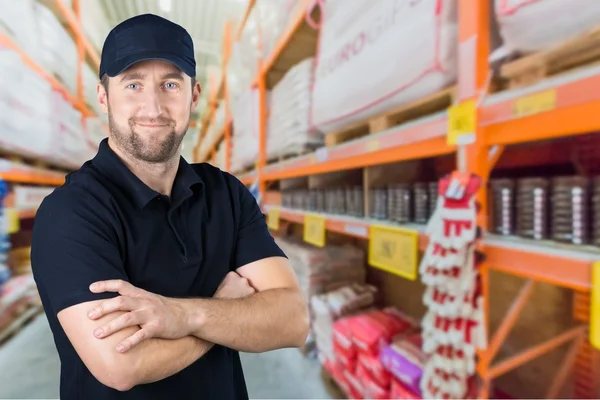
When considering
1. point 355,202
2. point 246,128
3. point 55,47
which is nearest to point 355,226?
point 355,202

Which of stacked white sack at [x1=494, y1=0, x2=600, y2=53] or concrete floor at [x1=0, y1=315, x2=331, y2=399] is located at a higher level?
stacked white sack at [x1=494, y1=0, x2=600, y2=53]

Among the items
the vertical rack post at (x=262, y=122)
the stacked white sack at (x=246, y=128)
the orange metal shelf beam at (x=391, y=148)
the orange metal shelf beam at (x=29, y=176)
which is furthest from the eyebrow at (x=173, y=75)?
the stacked white sack at (x=246, y=128)

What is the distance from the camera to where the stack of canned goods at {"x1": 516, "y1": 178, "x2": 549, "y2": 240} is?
1.10 metres

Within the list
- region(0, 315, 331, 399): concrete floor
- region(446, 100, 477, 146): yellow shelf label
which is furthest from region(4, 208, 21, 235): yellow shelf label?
region(446, 100, 477, 146): yellow shelf label

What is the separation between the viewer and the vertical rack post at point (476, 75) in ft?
3.90

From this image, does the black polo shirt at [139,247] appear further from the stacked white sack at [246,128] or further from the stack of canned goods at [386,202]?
the stacked white sack at [246,128]

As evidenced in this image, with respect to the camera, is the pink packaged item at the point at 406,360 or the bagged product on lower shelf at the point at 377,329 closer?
the pink packaged item at the point at 406,360

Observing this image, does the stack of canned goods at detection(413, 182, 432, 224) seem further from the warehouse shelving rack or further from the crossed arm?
the crossed arm

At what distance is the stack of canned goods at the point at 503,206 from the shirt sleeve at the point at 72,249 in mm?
1175

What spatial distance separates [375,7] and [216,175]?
3.28 feet

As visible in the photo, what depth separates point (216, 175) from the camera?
4.42 ft

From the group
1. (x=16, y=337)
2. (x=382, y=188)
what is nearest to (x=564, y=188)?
(x=382, y=188)

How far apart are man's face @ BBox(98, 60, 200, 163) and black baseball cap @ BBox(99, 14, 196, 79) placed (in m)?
0.03

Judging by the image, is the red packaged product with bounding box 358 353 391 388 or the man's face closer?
the man's face
